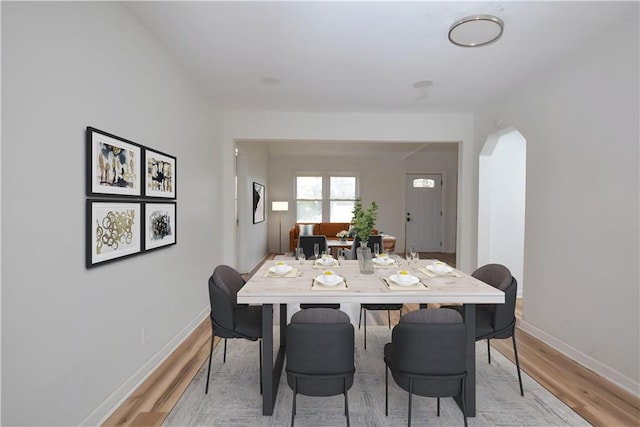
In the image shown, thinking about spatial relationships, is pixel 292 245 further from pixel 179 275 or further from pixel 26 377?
pixel 26 377

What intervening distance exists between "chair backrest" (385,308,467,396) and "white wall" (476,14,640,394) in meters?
1.53

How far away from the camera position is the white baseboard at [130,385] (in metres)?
1.82

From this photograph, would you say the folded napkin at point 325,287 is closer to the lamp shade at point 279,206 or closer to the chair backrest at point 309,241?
the chair backrest at point 309,241

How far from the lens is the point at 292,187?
8.59 metres

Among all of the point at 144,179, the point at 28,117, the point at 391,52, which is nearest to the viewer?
the point at 28,117

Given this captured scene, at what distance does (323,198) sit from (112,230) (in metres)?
6.86

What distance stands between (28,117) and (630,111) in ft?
11.7

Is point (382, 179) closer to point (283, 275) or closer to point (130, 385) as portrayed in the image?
point (283, 275)

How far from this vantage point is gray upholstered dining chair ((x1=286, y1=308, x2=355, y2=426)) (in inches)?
63.4

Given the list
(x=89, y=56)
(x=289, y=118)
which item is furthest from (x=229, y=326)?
(x=289, y=118)

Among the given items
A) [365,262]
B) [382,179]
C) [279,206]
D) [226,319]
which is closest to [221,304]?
[226,319]

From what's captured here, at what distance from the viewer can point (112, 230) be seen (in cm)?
193

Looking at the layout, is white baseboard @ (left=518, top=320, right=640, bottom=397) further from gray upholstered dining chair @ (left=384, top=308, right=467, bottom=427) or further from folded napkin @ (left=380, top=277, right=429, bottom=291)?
folded napkin @ (left=380, top=277, right=429, bottom=291)

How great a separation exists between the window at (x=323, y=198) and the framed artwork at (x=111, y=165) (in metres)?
6.48
